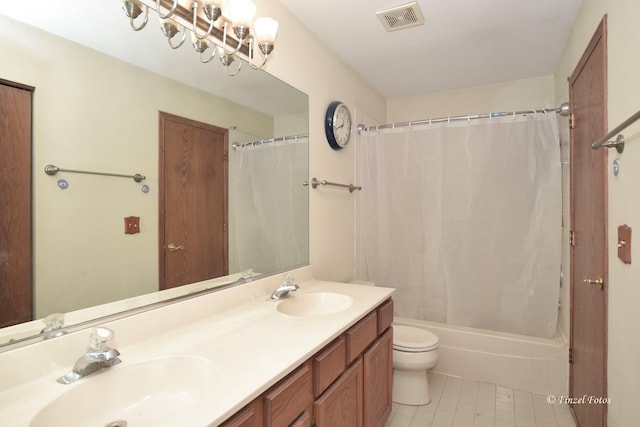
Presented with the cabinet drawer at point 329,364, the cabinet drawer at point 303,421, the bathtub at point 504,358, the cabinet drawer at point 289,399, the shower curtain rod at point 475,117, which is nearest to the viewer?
the cabinet drawer at point 289,399

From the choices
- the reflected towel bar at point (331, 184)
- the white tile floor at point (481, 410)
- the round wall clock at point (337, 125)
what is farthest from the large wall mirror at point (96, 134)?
the white tile floor at point (481, 410)

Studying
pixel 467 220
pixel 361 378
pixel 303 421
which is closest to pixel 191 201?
pixel 303 421

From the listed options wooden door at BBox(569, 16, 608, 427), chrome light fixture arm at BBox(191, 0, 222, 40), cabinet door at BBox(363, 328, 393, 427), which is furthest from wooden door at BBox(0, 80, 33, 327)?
wooden door at BBox(569, 16, 608, 427)

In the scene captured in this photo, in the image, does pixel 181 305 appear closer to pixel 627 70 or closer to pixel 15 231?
pixel 15 231

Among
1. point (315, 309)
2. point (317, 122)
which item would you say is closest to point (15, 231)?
point (315, 309)

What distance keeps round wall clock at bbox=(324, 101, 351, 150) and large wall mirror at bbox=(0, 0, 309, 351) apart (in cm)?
86

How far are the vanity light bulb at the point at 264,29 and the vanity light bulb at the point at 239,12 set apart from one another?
0.27 feet

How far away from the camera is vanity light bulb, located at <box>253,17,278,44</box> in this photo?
1493 mm

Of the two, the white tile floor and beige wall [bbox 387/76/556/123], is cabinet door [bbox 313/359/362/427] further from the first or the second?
beige wall [bbox 387/76/556/123]

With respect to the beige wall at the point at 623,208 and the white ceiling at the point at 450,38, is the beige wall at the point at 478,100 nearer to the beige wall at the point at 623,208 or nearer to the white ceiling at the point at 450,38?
the white ceiling at the point at 450,38

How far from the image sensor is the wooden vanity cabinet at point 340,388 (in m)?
0.88

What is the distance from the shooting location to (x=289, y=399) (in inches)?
37.1

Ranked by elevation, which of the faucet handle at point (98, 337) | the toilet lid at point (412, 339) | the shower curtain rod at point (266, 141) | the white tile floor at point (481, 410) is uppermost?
the shower curtain rod at point (266, 141)

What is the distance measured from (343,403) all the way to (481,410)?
4.17ft
